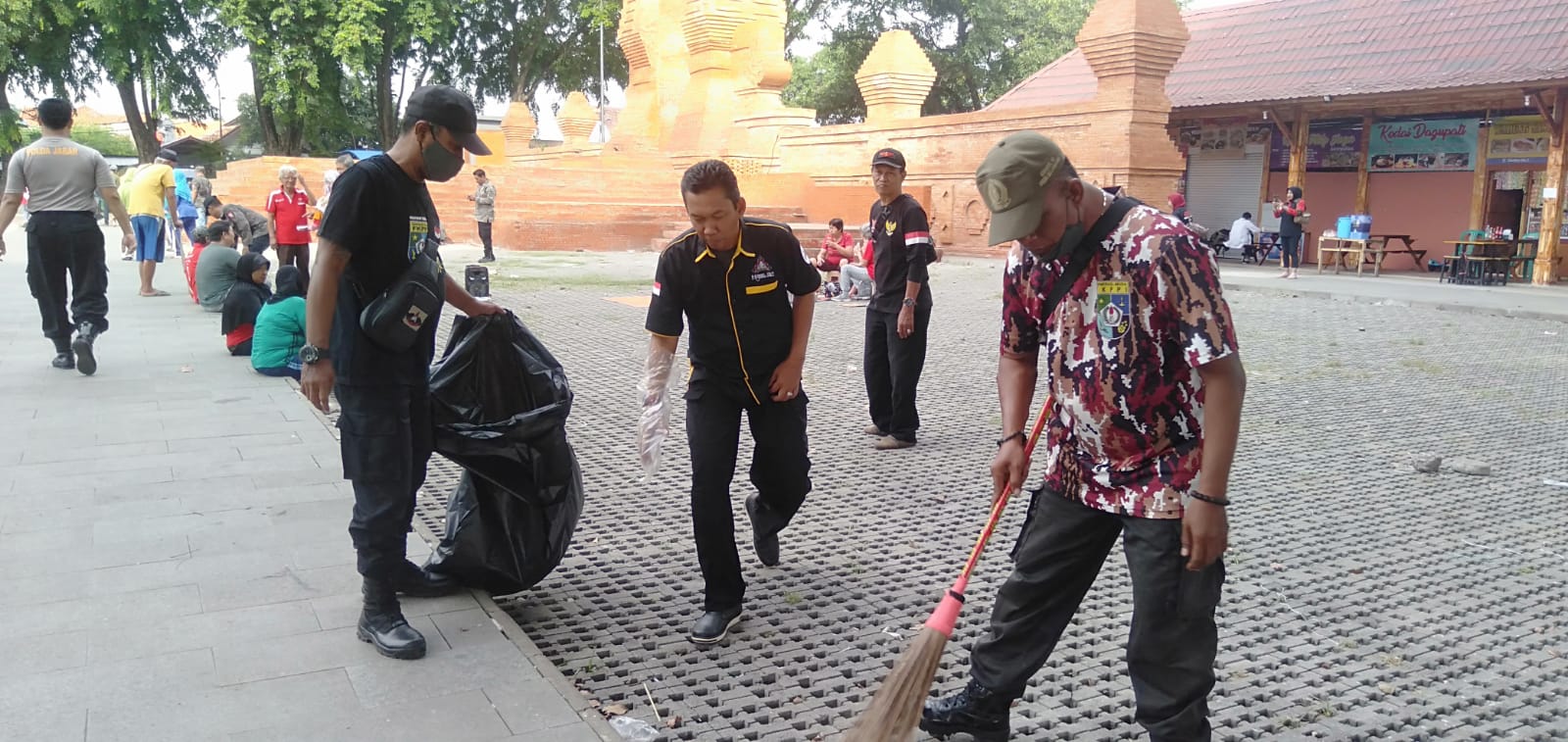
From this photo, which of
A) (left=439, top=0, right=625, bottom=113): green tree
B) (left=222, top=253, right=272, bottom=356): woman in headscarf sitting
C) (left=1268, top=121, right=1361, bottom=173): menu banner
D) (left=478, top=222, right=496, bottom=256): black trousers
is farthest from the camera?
(left=439, top=0, right=625, bottom=113): green tree

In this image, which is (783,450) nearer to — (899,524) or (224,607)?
(899,524)

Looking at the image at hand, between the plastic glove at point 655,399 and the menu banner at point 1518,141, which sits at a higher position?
the menu banner at point 1518,141

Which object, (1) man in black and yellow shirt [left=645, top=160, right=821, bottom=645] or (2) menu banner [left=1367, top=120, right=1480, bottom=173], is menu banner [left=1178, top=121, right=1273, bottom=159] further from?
(1) man in black and yellow shirt [left=645, top=160, right=821, bottom=645]

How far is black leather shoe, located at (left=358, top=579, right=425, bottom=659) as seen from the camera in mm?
3197

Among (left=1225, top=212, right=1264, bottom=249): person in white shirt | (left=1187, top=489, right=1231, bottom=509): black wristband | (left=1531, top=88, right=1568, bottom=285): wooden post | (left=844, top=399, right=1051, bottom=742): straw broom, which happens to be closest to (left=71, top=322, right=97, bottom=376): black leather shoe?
(left=844, top=399, right=1051, bottom=742): straw broom

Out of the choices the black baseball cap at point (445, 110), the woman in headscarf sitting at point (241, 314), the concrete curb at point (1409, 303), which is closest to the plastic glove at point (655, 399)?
the black baseball cap at point (445, 110)

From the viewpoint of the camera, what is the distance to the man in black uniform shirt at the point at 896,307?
5.87 meters

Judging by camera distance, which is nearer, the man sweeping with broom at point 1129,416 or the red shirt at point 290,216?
the man sweeping with broom at point 1129,416

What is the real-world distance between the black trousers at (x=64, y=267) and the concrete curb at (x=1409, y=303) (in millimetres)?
10146

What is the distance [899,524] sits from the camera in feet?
15.5

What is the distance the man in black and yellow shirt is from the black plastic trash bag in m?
0.37

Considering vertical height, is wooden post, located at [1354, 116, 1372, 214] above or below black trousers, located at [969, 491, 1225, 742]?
above

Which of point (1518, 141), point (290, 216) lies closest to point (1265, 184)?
point (1518, 141)

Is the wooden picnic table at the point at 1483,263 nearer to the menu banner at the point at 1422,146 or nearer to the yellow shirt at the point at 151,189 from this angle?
the menu banner at the point at 1422,146
